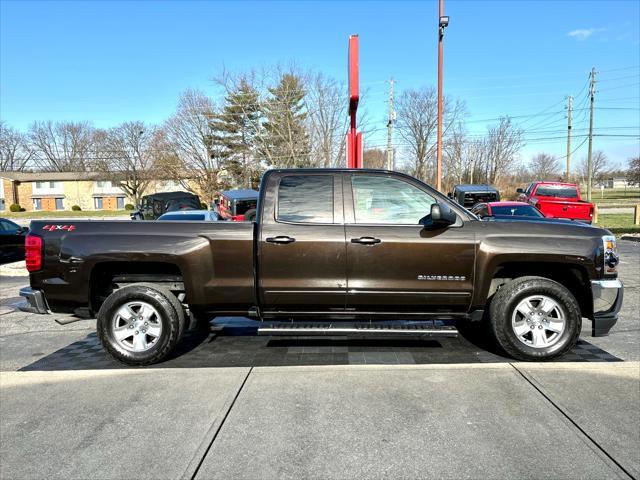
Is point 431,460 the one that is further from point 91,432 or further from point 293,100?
point 293,100

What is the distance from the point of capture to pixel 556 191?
17.0 metres

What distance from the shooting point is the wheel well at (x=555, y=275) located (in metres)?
4.50

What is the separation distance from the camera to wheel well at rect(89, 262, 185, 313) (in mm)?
4676

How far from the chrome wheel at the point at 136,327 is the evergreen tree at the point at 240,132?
33413 millimetres

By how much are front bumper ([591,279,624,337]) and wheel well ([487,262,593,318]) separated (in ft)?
0.27

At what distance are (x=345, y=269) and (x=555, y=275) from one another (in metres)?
2.17

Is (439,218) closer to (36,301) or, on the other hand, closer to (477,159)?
(36,301)

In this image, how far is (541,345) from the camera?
443cm

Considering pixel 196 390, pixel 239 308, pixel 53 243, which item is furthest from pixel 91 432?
pixel 53 243

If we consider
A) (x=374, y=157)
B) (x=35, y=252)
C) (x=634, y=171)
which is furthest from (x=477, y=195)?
(x=634, y=171)

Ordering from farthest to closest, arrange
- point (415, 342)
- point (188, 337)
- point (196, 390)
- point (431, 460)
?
1. point (188, 337)
2. point (415, 342)
3. point (196, 390)
4. point (431, 460)

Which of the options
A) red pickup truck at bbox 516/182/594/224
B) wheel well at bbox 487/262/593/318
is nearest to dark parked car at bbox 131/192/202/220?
red pickup truck at bbox 516/182/594/224

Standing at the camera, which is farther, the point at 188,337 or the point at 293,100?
the point at 293,100

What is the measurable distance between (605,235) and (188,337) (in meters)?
4.69
